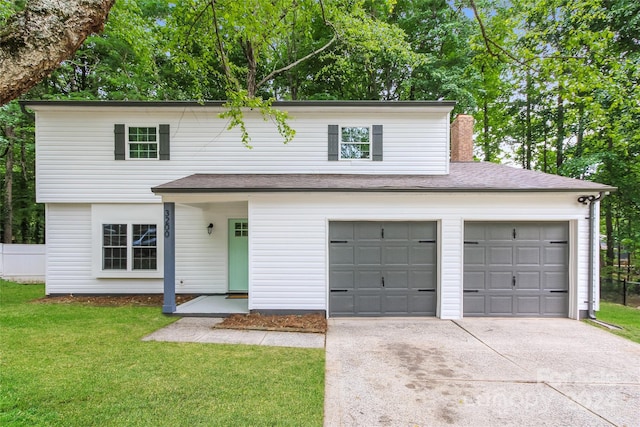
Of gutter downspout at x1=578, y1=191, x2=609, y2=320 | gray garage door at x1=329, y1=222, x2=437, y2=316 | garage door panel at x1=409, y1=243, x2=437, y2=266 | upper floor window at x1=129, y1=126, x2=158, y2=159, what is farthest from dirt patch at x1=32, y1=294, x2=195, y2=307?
gutter downspout at x1=578, y1=191, x2=609, y2=320

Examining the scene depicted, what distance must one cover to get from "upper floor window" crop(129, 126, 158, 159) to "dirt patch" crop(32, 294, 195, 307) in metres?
4.06

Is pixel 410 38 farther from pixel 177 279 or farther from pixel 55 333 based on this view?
pixel 55 333

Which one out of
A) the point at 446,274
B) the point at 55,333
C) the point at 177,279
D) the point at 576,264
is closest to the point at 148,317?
the point at 55,333

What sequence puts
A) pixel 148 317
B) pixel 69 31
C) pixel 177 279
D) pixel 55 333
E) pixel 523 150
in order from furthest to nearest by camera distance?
1. pixel 523 150
2. pixel 177 279
3. pixel 148 317
4. pixel 55 333
5. pixel 69 31

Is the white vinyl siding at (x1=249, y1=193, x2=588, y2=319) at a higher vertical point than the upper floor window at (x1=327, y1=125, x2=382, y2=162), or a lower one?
lower

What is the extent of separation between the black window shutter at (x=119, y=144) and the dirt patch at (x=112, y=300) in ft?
13.2

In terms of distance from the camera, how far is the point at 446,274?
23.2 ft

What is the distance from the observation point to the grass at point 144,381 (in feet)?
10.2

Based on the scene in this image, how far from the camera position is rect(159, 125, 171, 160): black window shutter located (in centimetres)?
888

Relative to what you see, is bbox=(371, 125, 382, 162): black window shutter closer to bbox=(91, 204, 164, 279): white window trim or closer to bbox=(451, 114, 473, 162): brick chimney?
bbox=(451, 114, 473, 162): brick chimney

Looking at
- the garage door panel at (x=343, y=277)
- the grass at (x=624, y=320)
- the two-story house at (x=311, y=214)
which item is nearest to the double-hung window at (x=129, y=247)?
the two-story house at (x=311, y=214)

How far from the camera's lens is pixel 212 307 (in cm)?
742

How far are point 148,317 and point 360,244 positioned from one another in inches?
198

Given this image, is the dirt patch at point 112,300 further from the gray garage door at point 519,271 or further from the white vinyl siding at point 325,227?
the gray garage door at point 519,271
